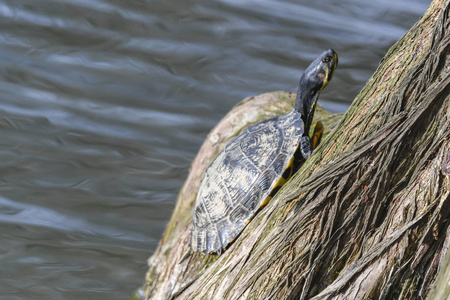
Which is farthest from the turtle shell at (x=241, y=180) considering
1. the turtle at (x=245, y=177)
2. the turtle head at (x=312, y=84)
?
the turtle head at (x=312, y=84)

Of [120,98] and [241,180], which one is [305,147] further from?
[120,98]

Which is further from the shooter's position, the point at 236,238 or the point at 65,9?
the point at 65,9

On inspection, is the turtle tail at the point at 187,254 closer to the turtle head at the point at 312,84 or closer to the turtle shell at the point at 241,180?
the turtle shell at the point at 241,180

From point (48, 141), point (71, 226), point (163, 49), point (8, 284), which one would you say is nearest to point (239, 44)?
point (163, 49)

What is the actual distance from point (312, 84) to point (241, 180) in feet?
2.44

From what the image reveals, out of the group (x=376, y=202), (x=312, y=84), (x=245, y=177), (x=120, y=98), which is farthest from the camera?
(x=120, y=98)

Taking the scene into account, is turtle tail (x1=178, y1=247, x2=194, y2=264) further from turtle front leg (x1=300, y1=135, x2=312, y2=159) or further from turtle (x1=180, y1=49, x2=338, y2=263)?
turtle front leg (x1=300, y1=135, x2=312, y2=159)

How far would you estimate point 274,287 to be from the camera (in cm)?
228

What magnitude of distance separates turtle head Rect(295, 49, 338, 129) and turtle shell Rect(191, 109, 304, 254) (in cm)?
14

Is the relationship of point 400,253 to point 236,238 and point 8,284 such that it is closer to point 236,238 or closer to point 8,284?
point 236,238

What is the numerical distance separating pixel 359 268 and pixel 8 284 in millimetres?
3060

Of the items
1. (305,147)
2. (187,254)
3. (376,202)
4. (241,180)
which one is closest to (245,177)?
(241,180)

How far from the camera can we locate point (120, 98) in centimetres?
623

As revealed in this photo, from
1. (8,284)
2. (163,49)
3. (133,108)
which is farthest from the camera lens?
(163,49)
